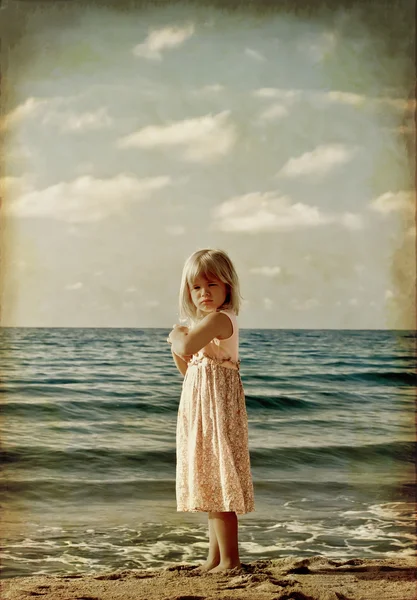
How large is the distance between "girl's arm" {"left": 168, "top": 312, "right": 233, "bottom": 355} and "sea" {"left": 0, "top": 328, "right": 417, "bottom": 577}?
0.97m

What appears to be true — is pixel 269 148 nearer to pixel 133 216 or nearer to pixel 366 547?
pixel 133 216

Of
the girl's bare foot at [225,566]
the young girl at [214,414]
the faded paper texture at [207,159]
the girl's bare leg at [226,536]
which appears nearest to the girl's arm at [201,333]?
the young girl at [214,414]

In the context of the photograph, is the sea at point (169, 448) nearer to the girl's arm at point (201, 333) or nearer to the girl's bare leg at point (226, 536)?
the girl's bare leg at point (226, 536)

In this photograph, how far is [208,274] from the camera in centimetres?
234

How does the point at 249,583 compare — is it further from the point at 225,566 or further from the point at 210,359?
the point at 210,359

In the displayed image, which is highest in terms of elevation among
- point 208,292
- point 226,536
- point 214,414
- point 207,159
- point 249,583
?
point 207,159

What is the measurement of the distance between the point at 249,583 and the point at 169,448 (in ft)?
5.29

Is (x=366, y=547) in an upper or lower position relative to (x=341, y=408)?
lower

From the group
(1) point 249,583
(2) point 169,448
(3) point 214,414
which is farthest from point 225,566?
(2) point 169,448

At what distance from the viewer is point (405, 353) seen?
464 cm

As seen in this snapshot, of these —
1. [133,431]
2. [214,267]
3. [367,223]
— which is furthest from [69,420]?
[214,267]

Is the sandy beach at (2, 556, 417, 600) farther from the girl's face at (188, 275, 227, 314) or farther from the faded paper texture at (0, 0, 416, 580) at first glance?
the faded paper texture at (0, 0, 416, 580)

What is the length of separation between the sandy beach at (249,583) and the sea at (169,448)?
0.33 meters

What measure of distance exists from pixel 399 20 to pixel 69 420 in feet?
7.83
